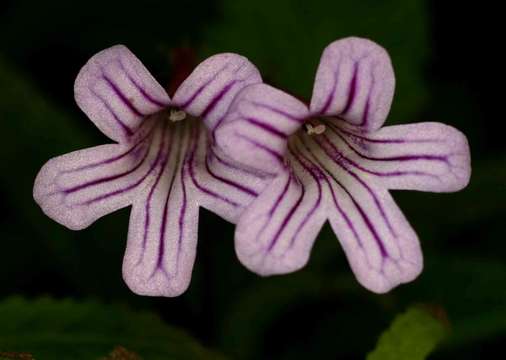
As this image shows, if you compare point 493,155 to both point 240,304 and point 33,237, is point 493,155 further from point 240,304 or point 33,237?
point 33,237

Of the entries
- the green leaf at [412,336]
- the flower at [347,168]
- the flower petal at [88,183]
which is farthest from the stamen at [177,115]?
the green leaf at [412,336]

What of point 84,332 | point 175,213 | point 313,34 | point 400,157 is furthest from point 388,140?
point 313,34

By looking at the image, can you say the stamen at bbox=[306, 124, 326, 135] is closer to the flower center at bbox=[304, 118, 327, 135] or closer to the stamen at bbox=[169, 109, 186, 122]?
the flower center at bbox=[304, 118, 327, 135]

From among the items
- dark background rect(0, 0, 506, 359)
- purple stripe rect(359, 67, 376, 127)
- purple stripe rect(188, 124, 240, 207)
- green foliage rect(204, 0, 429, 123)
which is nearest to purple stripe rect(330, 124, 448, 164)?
purple stripe rect(359, 67, 376, 127)

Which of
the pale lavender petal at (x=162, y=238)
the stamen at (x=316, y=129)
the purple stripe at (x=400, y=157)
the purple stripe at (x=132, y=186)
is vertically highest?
the stamen at (x=316, y=129)

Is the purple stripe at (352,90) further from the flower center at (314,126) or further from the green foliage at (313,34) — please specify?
the green foliage at (313,34)

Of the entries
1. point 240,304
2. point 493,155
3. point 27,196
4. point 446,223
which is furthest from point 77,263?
point 493,155
